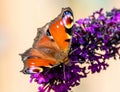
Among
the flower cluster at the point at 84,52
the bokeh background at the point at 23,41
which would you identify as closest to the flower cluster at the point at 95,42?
the flower cluster at the point at 84,52

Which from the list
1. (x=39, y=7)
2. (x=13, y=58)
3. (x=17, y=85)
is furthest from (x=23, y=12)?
(x=17, y=85)

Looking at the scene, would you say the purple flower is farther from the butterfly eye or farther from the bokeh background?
the bokeh background

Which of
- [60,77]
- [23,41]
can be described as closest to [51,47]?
[60,77]

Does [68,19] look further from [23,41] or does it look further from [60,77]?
[23,41]

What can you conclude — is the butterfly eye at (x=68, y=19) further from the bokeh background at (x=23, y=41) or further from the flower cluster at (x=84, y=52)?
the bokeh background at (x=23, y=41)

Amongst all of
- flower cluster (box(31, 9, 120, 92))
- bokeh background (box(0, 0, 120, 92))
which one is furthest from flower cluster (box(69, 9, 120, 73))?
bokeh background (box(0, 0, 120, 92))
